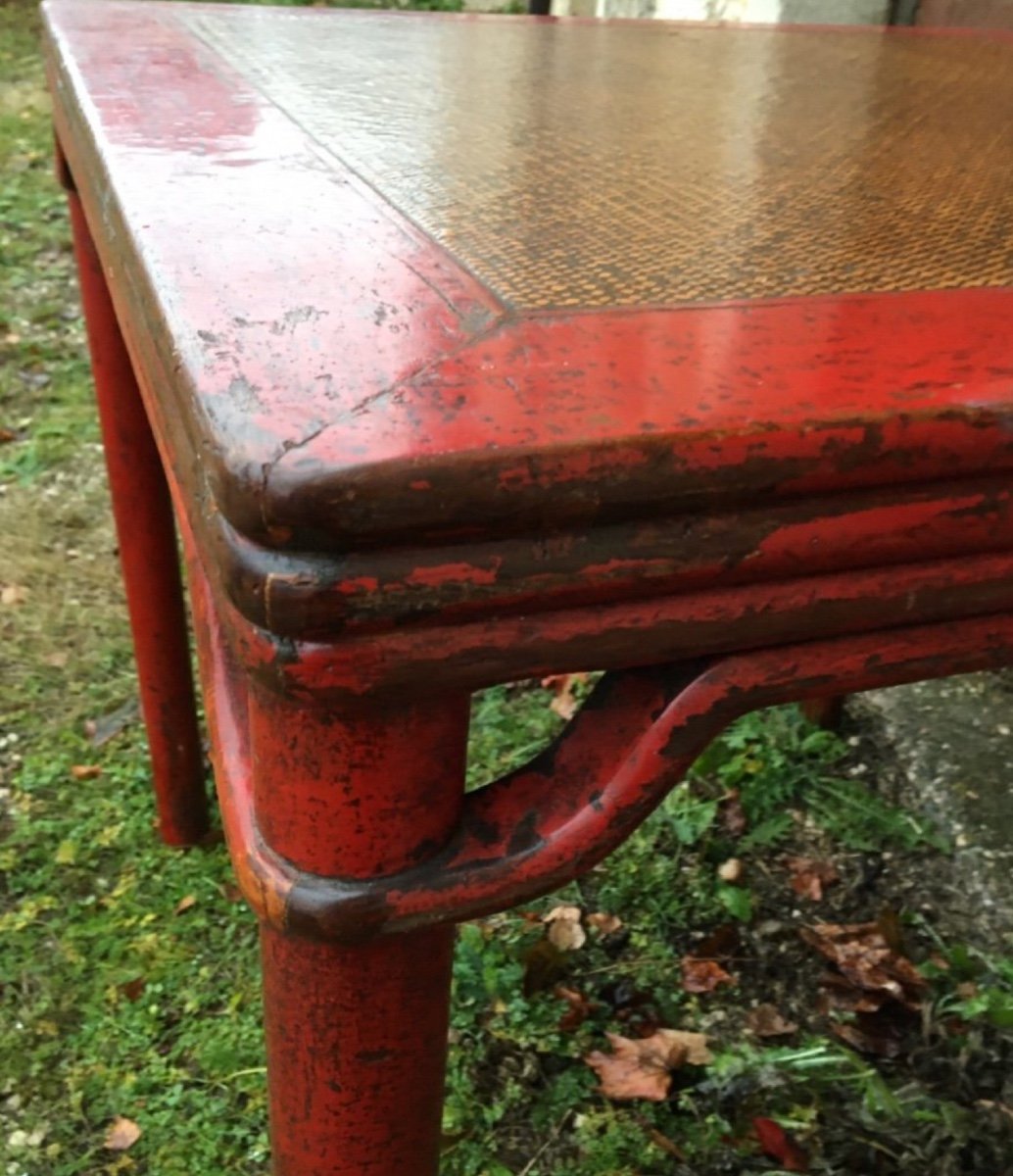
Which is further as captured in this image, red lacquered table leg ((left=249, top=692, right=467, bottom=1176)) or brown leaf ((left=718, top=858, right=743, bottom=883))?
brown leaf ((left=718, top=858, right=743, bottom=883))

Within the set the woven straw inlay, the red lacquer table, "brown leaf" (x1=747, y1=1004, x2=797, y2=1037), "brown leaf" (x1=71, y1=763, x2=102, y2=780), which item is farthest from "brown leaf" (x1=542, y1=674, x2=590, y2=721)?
the red lacquer table

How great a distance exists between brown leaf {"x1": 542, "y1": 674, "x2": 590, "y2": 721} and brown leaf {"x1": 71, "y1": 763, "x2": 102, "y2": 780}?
87 cm

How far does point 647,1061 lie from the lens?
1.68 meters

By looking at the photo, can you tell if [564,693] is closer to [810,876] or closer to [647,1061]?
[810,876]

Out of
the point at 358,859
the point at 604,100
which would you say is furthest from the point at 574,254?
the point at 604,100

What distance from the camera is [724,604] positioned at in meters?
0.55

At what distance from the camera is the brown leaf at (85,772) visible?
221 cm

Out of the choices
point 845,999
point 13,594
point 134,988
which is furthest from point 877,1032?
point 13,594

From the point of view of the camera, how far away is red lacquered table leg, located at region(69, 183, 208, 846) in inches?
63.9

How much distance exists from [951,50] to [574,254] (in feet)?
4.54

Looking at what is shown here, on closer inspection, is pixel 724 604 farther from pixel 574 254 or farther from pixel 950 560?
pixel 574 254

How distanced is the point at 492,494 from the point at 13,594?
100 inches

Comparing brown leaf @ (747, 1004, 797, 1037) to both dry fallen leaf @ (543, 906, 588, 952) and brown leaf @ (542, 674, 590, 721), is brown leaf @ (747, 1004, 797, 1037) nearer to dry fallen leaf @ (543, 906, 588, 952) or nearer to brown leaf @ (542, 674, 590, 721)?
dry fallen leaf @ (543, 906, 588, 952)

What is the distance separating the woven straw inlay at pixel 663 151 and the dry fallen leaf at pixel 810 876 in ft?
4.04
